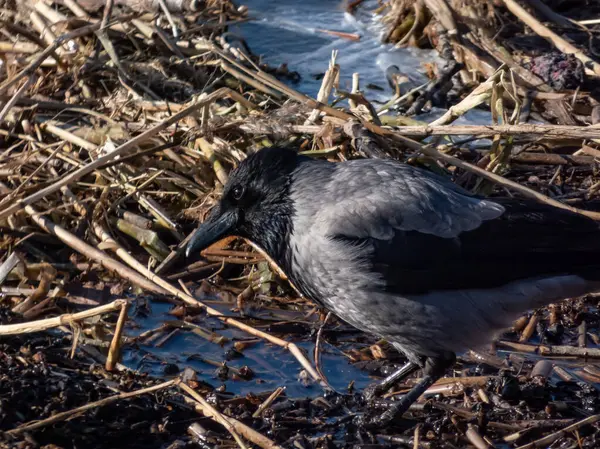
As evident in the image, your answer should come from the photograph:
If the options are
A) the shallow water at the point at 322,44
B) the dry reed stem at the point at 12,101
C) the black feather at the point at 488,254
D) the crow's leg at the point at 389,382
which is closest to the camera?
the black feather at the point at 488,254

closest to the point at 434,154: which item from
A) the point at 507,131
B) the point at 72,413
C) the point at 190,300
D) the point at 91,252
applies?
the point at 507,131

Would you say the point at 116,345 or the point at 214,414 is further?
the point at 116,345

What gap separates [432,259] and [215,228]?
1.08 meters

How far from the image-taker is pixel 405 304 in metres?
4.35

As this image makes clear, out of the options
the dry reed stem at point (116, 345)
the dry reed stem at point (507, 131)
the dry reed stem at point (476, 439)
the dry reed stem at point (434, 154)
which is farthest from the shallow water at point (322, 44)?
the dry reed stem at point (476, 439)

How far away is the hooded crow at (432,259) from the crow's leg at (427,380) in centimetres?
1

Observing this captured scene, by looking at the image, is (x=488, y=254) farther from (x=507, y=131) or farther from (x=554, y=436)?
(x=507, y=131)

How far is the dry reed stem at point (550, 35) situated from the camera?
261 inches

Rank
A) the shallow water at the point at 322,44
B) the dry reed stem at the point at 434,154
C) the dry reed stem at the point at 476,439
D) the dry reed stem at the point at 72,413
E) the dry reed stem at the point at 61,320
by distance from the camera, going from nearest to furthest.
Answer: the dry reed stem at the point at 72,413
the dry reed stem at the point at 476,439
the dry reed stem at the point at 61,320
the dry reed stem at the point at 434,154
the shallow water at the point at 322,44

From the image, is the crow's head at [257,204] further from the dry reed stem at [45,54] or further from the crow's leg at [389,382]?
the dry reed stem at [45,54]

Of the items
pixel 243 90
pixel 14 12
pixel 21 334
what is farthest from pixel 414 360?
pixel 14 12

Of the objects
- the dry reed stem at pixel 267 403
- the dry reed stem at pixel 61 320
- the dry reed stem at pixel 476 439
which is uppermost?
the dry reed stem at pixel 61 320

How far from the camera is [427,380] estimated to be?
457cm

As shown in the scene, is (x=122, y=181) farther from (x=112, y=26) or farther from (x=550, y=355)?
(x=550, y=355)
